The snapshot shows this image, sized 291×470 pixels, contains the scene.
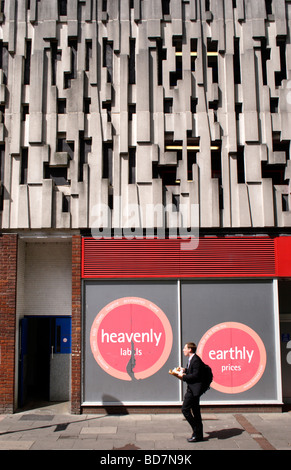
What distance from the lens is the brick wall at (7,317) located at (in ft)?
33.0

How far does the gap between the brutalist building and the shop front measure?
0.11 feet

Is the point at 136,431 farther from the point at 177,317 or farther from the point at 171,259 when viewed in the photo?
the point at 171,259

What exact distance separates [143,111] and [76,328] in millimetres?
5737

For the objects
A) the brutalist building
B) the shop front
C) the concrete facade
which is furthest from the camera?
the concrete facade

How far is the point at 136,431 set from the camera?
871 centimetres

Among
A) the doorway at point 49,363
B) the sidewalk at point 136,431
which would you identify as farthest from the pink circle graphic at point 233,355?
the doorway at point 49,363

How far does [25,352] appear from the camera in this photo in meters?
11.1

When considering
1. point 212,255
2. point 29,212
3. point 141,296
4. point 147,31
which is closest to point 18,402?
point 141,296

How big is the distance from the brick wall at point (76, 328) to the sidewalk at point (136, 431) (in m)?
0.42

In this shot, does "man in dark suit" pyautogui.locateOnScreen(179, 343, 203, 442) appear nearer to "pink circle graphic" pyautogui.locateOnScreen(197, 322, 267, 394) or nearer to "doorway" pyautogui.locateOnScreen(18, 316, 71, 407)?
"pink circle graphic" pyautogui.locateOnScreen(197, 322, 267, 394)

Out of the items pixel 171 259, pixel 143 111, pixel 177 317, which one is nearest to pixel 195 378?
pixel 177 317

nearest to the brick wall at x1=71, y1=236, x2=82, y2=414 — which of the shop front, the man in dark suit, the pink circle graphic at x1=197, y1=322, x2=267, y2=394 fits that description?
the shop front

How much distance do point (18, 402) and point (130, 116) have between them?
7903 millimetres

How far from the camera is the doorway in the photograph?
10.9 m
